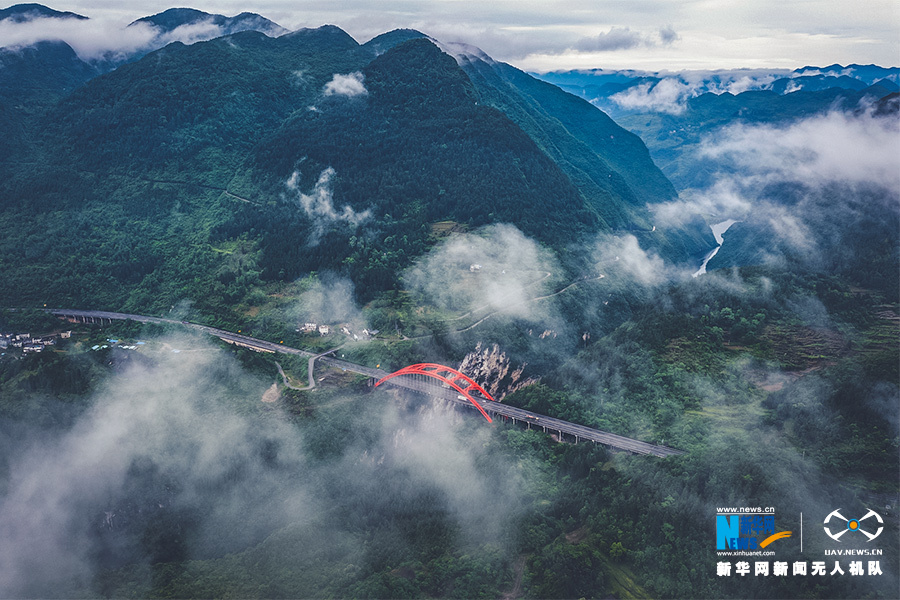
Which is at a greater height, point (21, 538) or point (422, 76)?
point (422, 76)

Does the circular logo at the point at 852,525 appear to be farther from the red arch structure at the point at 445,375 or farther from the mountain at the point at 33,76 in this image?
the mountain at the point at 33,76

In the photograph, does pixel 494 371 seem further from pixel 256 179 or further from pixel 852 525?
pixel 256 179

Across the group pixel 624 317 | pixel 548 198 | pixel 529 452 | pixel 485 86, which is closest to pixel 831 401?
pixel 529 452

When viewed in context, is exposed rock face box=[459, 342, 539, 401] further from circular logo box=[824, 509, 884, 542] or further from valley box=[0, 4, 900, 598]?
circular logo box=[824, 509, 884, 542]

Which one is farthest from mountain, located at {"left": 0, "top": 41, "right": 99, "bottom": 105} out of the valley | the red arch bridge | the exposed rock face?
the exposed rock face

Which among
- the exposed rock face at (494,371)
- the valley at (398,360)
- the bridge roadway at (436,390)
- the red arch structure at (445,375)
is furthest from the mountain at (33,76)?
the exposed rock face at (494,371)

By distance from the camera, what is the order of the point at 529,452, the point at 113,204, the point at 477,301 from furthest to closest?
the point at 113,204, the point at 477,301, the point at 529,452

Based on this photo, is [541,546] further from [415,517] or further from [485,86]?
[485,86]
